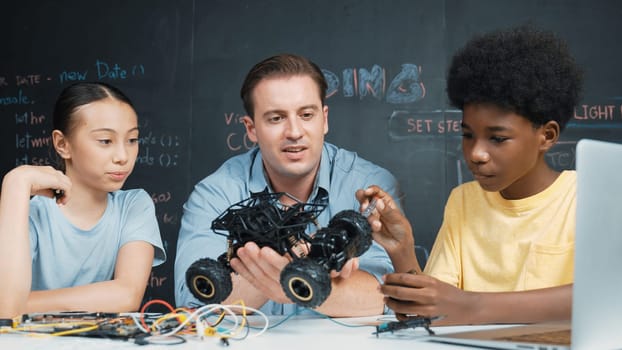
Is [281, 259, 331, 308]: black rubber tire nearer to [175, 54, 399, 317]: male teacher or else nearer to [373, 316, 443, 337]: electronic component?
[373, 316, 443, 337]: electronic component

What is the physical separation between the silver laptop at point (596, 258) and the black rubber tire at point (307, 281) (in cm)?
32

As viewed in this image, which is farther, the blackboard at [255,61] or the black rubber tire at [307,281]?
the blackboard at [255,61]

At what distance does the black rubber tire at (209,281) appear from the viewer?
1.36m

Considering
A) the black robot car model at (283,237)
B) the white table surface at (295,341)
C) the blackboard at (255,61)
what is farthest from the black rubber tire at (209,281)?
the blackboard at (255,61)

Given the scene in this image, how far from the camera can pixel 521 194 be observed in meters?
1.84

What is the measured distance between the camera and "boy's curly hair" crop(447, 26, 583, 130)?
177 cm

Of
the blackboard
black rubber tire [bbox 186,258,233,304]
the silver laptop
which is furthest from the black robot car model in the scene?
the blackboard

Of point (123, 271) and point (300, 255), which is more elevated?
point (300, 255)

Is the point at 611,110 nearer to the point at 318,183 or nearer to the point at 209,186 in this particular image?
the point at 318,183

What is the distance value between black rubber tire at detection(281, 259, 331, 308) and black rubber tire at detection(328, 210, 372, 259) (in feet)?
0.45

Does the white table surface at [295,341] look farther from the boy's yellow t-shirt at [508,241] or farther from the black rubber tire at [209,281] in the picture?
the boy's yellow t-shirt at [508,241]

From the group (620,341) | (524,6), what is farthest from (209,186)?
(524,6)

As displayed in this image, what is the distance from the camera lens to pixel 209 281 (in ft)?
4.48

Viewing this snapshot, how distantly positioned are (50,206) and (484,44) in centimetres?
151
